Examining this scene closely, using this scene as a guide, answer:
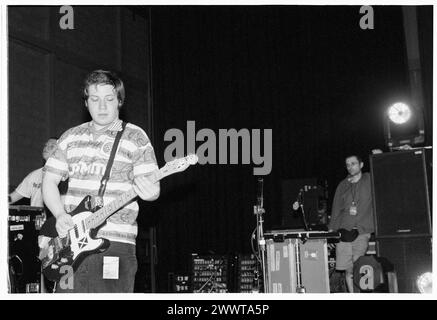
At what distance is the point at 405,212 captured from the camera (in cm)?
375

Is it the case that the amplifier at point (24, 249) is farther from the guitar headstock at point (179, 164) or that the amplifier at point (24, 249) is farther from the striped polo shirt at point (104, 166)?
the guitar headstock at point (179, 164)

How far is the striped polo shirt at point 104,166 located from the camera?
2.25 metres

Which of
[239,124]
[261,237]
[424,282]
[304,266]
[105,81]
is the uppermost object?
[239,124]

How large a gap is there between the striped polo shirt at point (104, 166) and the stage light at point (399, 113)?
6.89 ft

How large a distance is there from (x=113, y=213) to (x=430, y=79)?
2310mm

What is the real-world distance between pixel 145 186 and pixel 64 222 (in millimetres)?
376

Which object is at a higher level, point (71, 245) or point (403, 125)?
point (403, 125)

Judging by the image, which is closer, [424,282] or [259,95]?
[424,282]

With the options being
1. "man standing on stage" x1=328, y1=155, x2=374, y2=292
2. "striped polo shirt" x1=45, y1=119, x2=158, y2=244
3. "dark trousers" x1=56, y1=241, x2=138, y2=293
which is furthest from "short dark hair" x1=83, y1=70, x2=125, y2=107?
"man standing on stage" x1=328, y1=155, x2=374, y2=292

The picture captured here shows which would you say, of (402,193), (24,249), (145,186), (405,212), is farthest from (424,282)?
(24,249)

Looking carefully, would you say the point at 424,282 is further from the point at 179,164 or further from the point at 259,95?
the point at 259,95

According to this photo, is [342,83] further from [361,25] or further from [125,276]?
[125,276]

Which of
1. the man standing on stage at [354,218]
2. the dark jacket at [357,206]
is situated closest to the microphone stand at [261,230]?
the man standing on stage at [354,218]
